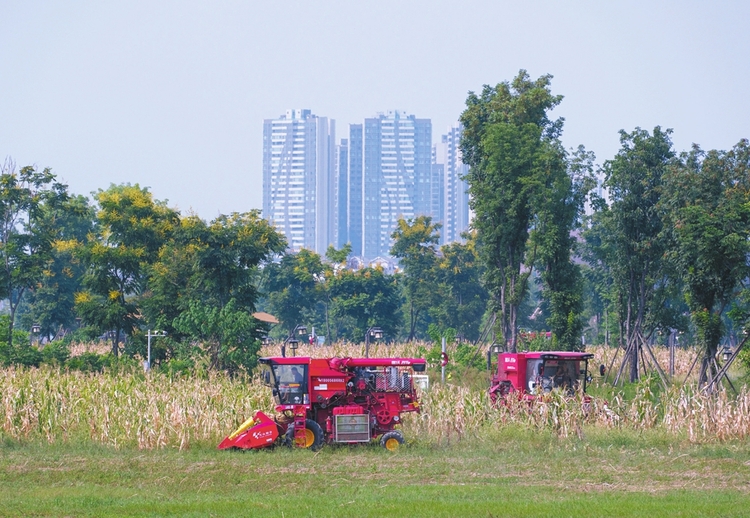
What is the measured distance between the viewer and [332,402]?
69.6 feet

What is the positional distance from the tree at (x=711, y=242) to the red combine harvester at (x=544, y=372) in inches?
223

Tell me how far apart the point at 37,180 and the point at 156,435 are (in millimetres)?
26163

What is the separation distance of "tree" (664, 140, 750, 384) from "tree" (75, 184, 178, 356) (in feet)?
72.8

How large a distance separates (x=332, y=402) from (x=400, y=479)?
448 centimetres

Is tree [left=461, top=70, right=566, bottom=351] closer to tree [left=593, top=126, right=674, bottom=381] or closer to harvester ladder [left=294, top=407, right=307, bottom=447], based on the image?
tree [left=593, top=126, right=674, bottom=381]

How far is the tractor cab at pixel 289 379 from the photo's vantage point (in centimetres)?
2081

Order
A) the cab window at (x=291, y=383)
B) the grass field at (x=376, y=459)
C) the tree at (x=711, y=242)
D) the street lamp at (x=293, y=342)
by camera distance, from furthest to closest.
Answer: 1. the street lamp at (x=293, y=342)
2. the tree at (x=711, y=242)
3. the cab window at (x=291, y=383)
4. the grass field at (x=376, y=459)

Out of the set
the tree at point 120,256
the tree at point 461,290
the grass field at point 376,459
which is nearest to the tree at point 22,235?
the tree at point 120,256

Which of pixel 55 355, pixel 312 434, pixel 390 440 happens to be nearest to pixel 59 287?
pixel 55 355

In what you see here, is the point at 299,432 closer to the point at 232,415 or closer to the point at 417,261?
the point at 232,415

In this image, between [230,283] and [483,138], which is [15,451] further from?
[483,138]

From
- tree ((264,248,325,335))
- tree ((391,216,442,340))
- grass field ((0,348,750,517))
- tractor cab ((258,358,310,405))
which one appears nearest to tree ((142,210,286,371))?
grass field ((0,348,750,517))

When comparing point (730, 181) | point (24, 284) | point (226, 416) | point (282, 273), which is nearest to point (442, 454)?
point (226, 416)

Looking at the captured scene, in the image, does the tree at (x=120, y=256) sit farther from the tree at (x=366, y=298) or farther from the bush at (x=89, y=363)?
the tree at (x=366, y=298)
